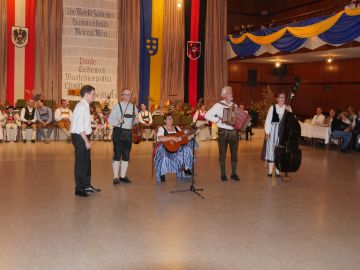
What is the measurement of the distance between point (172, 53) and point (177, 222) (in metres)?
12.2

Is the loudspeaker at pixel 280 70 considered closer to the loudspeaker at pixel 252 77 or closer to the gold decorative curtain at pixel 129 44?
the loudspeaker at pixel 252 77

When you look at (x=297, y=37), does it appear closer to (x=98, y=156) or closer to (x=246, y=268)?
(x=98, y=156)

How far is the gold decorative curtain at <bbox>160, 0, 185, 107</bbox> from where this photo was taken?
16672 millimetres

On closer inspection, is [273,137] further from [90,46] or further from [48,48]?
[48,48]

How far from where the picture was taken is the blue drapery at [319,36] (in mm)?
11297

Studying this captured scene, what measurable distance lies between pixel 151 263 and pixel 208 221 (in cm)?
148

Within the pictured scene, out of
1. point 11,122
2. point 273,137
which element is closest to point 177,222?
point 273,137

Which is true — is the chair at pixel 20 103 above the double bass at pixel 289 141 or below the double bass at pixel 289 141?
above

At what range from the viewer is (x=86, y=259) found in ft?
13.3

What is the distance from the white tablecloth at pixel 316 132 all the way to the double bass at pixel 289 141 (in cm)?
570

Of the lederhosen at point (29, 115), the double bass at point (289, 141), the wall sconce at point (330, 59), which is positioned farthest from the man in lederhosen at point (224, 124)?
the wall sconce at point (330, 59)

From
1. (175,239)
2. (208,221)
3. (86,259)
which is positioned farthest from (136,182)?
(86,259)

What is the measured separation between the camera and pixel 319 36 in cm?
1254

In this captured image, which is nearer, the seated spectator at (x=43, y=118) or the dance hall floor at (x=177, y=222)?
the dance hall floor at (x=177, y=222)
